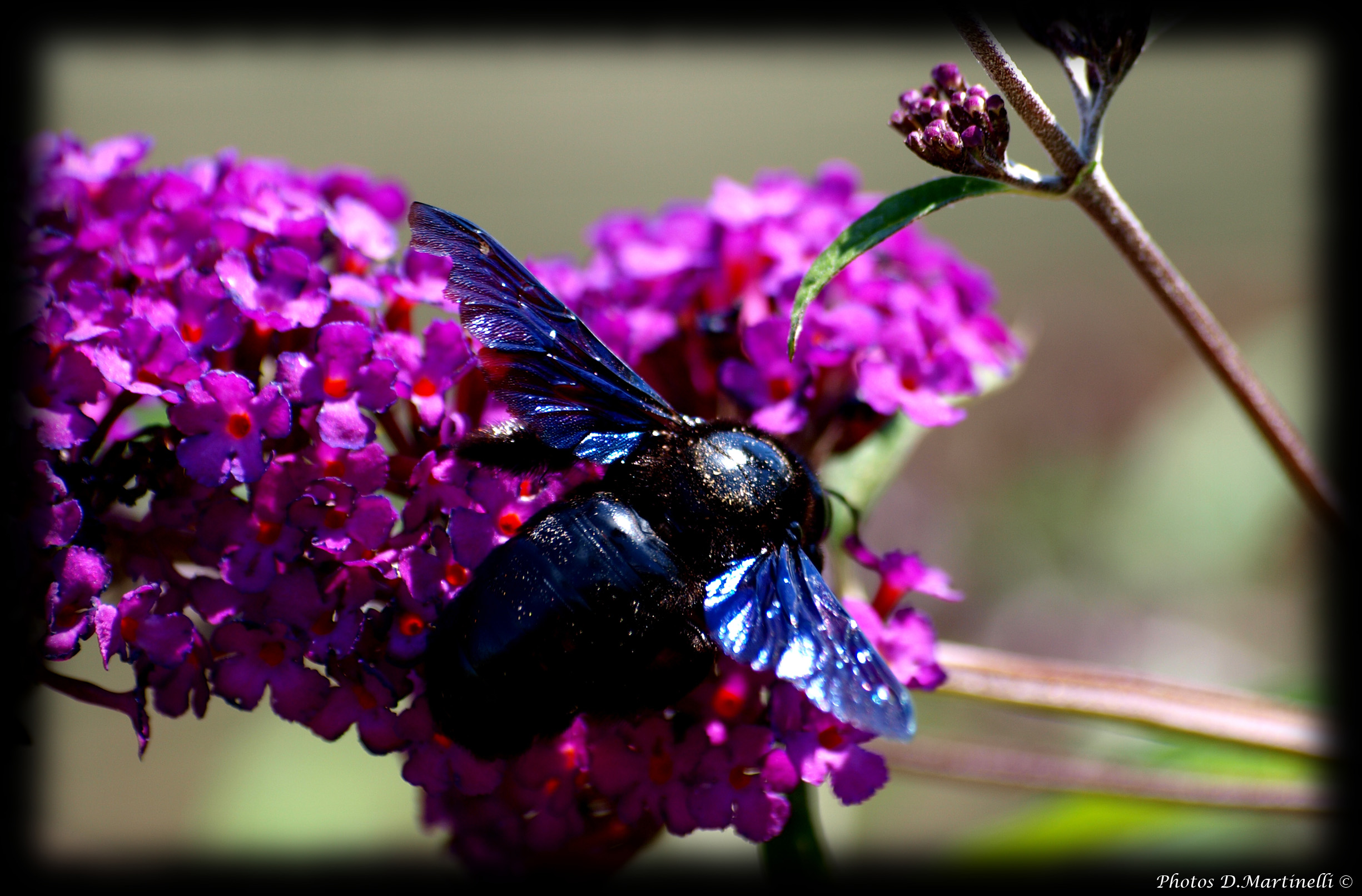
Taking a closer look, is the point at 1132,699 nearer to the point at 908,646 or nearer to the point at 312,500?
the point at 908,646

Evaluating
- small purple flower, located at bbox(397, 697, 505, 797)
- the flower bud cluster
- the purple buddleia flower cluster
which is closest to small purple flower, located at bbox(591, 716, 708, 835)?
the purple buddleia flower cluster

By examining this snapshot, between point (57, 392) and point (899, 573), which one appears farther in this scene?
point (899, 573)

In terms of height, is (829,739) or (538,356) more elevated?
(538,356)

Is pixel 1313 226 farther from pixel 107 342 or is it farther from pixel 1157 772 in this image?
pixel 107 342

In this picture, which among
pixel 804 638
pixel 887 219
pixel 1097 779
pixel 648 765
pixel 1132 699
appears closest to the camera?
pixel 804 638

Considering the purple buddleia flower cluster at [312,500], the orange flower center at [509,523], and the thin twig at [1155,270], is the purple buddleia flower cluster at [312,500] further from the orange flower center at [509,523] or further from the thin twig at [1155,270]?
the thin twig at [1155,270]

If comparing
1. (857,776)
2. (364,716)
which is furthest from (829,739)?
(364,716)

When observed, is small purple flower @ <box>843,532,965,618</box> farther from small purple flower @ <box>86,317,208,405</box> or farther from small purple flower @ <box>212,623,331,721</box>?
small purple flower @ <box>86,317,208,405</box>

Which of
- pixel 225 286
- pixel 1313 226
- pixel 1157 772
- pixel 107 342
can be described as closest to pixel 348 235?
pixel 225 286
